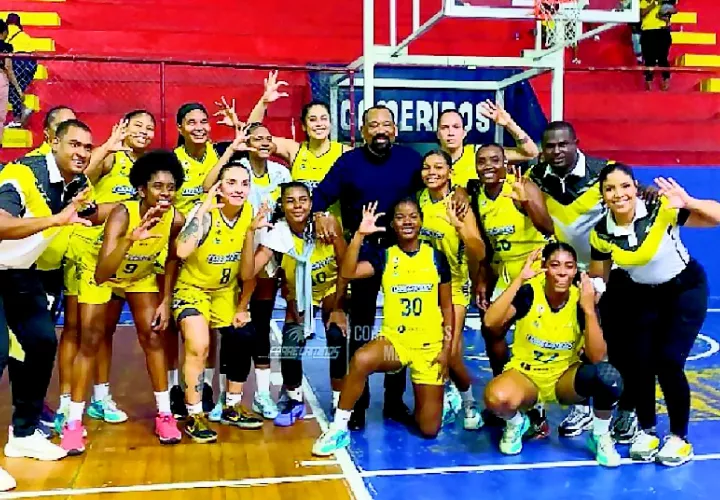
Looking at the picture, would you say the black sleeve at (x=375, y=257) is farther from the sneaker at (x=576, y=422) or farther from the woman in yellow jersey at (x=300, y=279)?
the sneaker at (x=576, y=422)

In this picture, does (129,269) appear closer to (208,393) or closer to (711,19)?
(208,393)

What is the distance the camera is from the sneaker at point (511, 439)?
14.7 feet

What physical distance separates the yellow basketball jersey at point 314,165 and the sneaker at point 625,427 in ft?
7.77

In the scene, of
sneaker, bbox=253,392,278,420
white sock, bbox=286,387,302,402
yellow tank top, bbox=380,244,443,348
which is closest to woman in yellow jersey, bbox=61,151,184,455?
sneaker, bbox=253,392,278,420

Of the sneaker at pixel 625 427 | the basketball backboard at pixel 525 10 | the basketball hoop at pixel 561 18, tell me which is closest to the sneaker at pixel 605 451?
the sneaker at pixel 625 427

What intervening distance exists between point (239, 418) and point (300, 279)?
0.94 metres

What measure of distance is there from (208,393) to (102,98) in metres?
6.74

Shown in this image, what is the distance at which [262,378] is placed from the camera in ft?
17.0

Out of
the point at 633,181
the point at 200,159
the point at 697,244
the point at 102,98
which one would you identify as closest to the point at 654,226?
the point at 633,181

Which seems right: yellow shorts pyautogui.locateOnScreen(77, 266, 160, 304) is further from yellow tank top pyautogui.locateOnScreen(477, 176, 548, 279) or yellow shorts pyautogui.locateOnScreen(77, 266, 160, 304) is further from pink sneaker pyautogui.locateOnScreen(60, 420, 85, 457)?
yellow tank top pyautogui.locateOnScreen(477, 176, 548, 279)

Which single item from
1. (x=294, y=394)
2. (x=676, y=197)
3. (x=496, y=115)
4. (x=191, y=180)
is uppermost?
(x=496, y=115)

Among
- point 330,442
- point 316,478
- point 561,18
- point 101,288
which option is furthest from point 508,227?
point 101,288

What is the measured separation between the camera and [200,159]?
211 inches

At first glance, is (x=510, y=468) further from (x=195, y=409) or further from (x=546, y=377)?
(x=195, y=409)
